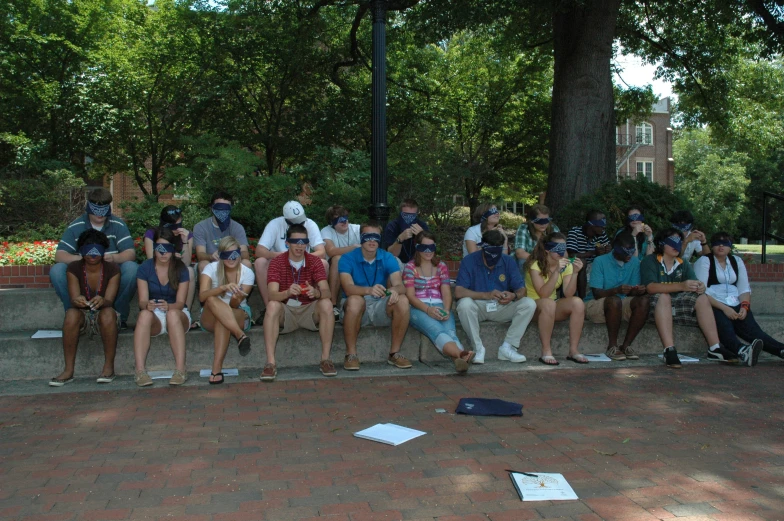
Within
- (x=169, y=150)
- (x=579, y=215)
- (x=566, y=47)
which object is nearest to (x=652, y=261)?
(x=579, y=215)

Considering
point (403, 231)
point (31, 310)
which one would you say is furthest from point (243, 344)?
point (31, 310)

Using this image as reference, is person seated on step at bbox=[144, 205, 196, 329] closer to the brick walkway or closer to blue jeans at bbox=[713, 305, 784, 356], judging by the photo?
the brick walkway

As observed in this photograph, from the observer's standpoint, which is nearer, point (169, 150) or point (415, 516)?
point (415, 516)

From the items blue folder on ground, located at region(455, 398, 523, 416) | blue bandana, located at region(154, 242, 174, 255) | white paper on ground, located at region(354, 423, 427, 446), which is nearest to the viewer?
white paper on ground, located at region(354, 423, 427, 446)

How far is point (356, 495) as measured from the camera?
4145 millimetres

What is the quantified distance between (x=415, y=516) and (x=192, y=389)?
3.50m

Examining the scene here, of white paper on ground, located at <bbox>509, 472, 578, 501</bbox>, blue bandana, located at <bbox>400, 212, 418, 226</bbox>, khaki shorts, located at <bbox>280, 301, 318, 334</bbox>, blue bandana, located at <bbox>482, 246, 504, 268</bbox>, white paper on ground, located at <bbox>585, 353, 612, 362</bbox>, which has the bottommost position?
white paper on ground, located at <bbox>509, 472, 578, 501</bbox>

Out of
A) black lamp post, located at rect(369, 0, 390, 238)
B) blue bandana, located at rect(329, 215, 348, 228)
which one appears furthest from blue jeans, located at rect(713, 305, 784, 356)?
blue bandana, located at rect(329, 215, 348, 228)

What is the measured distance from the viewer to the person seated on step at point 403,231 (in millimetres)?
8477

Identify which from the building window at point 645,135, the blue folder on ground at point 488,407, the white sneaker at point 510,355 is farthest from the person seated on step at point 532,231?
the building window at point 645,135

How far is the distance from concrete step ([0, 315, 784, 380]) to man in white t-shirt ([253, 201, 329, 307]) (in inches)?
27.1

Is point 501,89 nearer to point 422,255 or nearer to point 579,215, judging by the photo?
point 579,215

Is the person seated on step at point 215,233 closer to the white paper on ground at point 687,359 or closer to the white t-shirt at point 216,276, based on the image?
the white t-shirt at point 216,276

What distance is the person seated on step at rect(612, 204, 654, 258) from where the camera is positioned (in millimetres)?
8633
